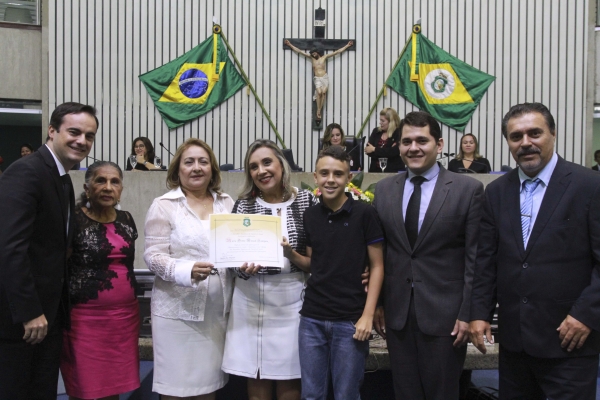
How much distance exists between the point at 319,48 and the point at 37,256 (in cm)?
724

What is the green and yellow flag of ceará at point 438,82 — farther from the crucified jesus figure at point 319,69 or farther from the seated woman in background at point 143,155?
the seated woman in background at point 143,155

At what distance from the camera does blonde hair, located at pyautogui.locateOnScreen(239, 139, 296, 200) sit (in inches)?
90.1

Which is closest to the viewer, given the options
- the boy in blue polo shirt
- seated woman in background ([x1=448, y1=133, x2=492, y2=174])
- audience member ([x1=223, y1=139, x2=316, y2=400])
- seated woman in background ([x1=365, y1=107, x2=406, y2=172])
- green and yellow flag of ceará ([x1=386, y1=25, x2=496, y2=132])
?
the boy in blue polo shirt

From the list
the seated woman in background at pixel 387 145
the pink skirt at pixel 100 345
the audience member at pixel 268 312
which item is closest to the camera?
the audience member at pixel 268 312

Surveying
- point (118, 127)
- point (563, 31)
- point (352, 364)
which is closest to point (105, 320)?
point (352, 364)

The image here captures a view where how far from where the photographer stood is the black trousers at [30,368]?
1.98 metres

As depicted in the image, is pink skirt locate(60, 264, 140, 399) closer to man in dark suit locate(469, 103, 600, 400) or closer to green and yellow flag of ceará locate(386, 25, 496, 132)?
man in dark suit locate(469, 103, 600, 400)

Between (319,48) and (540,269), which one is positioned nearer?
(540,269)

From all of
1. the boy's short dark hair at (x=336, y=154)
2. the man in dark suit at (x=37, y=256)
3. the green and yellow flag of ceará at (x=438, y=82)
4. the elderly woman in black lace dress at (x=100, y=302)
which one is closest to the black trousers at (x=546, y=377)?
the boy's short dark hair at (x=336, y=154)

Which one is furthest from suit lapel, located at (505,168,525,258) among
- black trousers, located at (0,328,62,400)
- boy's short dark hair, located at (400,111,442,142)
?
black trousers, located at (0,328,62,400)

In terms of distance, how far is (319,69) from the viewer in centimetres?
844

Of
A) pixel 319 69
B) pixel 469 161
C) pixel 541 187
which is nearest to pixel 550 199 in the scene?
pixel 541 187

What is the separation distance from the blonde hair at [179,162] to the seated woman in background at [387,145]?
11.2ft

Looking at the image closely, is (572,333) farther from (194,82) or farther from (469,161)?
(194,82)
